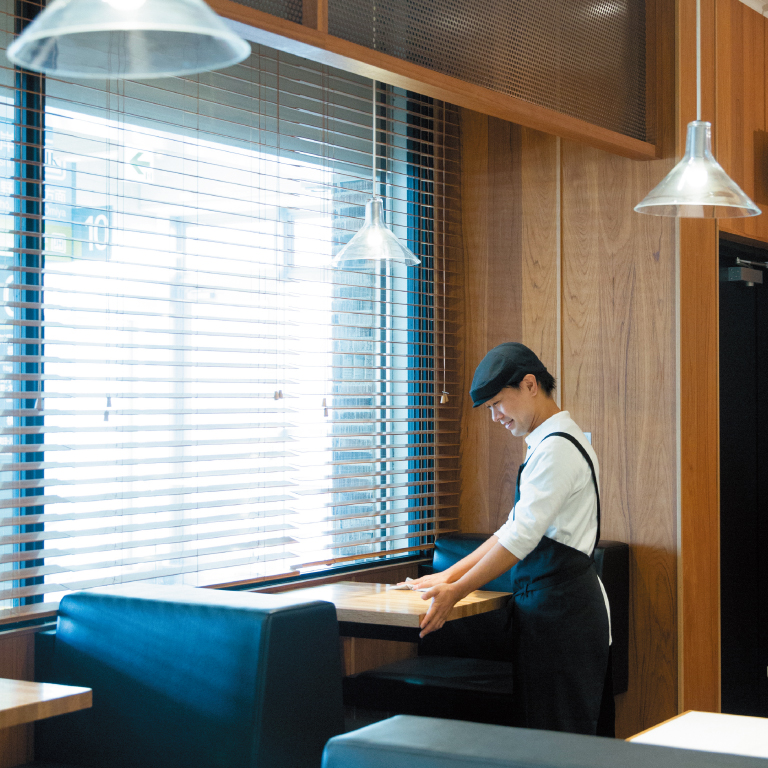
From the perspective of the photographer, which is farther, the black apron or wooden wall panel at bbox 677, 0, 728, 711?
wooden wall panel at bbox 677, 0, 728, 711

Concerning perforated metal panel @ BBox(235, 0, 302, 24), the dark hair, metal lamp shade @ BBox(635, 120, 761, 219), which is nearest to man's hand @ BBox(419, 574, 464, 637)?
the dark hair

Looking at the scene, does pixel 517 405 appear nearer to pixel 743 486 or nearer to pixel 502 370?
pixel 502 370

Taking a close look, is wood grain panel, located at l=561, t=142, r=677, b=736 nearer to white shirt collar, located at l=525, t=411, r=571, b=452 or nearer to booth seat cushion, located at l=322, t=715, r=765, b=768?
white shirt collar, located at l=525, t=411, r=571, b=452

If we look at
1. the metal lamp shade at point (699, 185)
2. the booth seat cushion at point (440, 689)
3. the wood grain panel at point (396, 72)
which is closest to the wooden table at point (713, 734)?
the metal lamp shade at point (699, 185)

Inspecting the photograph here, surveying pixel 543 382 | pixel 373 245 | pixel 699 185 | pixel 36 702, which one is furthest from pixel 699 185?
pixel 36 702

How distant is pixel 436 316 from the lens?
4547 mm

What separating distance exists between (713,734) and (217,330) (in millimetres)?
2274

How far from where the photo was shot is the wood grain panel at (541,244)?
14.3 ft

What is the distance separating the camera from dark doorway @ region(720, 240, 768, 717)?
4523 millimetres

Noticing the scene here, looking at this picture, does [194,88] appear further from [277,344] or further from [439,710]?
[439,710]

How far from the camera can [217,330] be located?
3623 millimetres

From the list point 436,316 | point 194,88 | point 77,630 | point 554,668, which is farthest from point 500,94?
point 77,630

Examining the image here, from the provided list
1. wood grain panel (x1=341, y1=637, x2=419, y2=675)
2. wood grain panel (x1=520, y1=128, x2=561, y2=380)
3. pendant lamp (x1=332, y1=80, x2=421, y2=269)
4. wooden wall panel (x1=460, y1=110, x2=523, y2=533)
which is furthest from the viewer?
wooden wall panel (x1=460, y1=110, x2=523, y2=533)

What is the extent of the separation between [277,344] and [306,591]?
904 mm
